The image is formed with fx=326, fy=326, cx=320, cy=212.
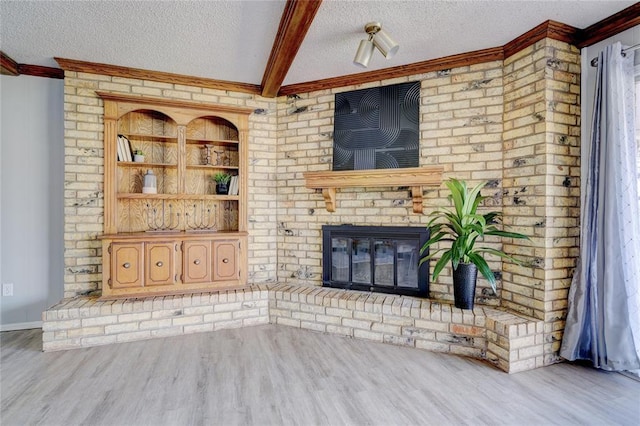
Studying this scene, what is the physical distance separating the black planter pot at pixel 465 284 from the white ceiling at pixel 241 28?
5.84 feet

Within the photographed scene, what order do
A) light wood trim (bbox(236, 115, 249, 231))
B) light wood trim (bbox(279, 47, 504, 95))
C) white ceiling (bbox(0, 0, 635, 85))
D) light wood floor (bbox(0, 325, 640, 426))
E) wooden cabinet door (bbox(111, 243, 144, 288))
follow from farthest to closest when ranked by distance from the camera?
1. light wood trim (bbox(236, 115, 249, 231))
2. wooden cabinet door (bbox(111, 243, 144, 288))
3. light wood trim (bbox(279, 47, 504, 95))
4. white ceiling (bbox(0, 0, 635, 85))
5. light wood floor (bbox(0, 325, 640, 426))

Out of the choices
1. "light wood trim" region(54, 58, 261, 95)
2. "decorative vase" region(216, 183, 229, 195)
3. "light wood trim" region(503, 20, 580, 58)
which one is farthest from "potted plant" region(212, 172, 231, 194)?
"light wood trim" region(503, 20, 580, 58)

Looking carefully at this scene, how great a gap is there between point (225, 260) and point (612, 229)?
306 centimetres

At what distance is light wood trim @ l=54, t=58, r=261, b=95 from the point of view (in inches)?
115

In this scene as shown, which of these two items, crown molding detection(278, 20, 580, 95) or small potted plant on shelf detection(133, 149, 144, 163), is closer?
crown molding detection(278, 20, 580, 95)

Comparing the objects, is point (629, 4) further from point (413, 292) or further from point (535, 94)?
point (413, 292)

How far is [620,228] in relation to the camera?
7.14 ft

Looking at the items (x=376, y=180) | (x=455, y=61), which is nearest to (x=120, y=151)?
(x=376, y=180)

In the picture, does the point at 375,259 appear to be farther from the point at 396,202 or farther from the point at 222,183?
the point at 222,183

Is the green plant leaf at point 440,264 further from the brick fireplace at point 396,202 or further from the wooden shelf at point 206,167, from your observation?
the wooden shelf at point 206,167

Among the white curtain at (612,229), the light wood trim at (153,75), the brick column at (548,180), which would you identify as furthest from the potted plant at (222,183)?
the white curtain at (612,229)

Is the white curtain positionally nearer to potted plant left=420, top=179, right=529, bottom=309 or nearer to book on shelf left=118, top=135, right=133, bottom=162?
potted plant left=420, top=179, right=529, bottom=309

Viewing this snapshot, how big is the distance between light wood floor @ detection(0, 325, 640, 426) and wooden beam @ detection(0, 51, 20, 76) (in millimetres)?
2357

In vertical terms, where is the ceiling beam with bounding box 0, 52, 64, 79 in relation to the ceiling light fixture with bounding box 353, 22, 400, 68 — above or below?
above
